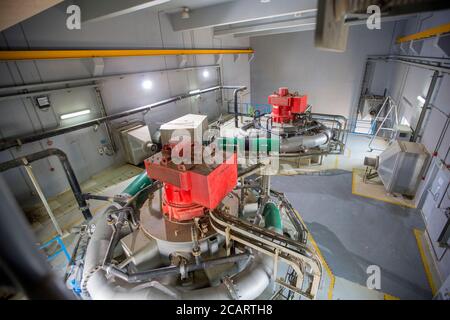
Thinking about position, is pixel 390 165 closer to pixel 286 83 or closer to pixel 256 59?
pixel 286 83

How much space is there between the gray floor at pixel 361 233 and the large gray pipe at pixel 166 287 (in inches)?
96.2

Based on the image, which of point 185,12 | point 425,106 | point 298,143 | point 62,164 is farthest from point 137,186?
point 425,106

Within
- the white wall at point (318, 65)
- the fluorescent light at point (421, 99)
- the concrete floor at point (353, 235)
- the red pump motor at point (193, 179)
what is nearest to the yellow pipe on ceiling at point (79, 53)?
the concrete floor at point (353, 235)

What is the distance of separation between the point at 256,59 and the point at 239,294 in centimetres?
1560

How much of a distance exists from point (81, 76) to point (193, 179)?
660 centimetres

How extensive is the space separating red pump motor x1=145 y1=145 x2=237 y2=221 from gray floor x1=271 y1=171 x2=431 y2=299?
356 centimetres

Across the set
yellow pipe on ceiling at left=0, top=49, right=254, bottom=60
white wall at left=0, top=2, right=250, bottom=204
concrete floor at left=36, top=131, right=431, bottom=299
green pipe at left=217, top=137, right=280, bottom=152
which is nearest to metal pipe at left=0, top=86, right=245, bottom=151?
white wall at left=0, top=2, right=250, bottom=204

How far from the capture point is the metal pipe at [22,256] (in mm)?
742

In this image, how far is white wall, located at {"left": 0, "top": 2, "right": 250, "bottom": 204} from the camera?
585 cm

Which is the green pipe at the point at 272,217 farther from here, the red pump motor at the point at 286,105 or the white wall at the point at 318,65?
the white wall at the point at 318,65

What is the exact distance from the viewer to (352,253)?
5.13m

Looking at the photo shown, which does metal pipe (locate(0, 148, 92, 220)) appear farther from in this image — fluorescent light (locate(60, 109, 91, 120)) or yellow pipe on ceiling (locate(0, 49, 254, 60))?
yellow pipe on ceiling (locate(0, 49, 254, 60))

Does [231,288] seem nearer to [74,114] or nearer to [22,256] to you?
[22,256]

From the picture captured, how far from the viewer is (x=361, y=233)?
5680mm
